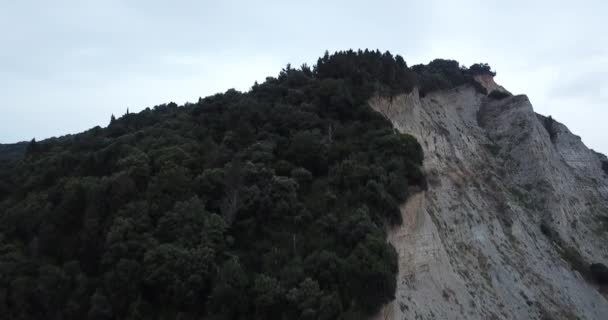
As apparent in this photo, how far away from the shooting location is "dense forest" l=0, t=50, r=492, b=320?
22734 mm

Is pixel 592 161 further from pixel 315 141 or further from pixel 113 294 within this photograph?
pixel 113 294

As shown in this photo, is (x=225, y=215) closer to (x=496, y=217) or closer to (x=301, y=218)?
(x=301, y=218)

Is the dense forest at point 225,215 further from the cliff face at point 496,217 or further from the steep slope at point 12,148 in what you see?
the steep slope at point 12,148

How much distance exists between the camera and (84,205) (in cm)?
3039

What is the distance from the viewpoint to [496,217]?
3666cm

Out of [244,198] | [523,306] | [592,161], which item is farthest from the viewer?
[592,161]

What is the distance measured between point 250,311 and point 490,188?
77.7 ft

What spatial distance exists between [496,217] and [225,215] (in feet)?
62.9

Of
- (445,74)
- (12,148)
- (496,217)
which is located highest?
(445,74)

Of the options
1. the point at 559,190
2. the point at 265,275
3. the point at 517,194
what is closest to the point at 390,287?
the point at 265,275

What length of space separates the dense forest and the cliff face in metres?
2.35

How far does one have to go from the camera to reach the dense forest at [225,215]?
22.7m

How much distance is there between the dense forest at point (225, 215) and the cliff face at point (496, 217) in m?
2.35

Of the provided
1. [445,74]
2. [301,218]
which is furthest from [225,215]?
[445,74]
